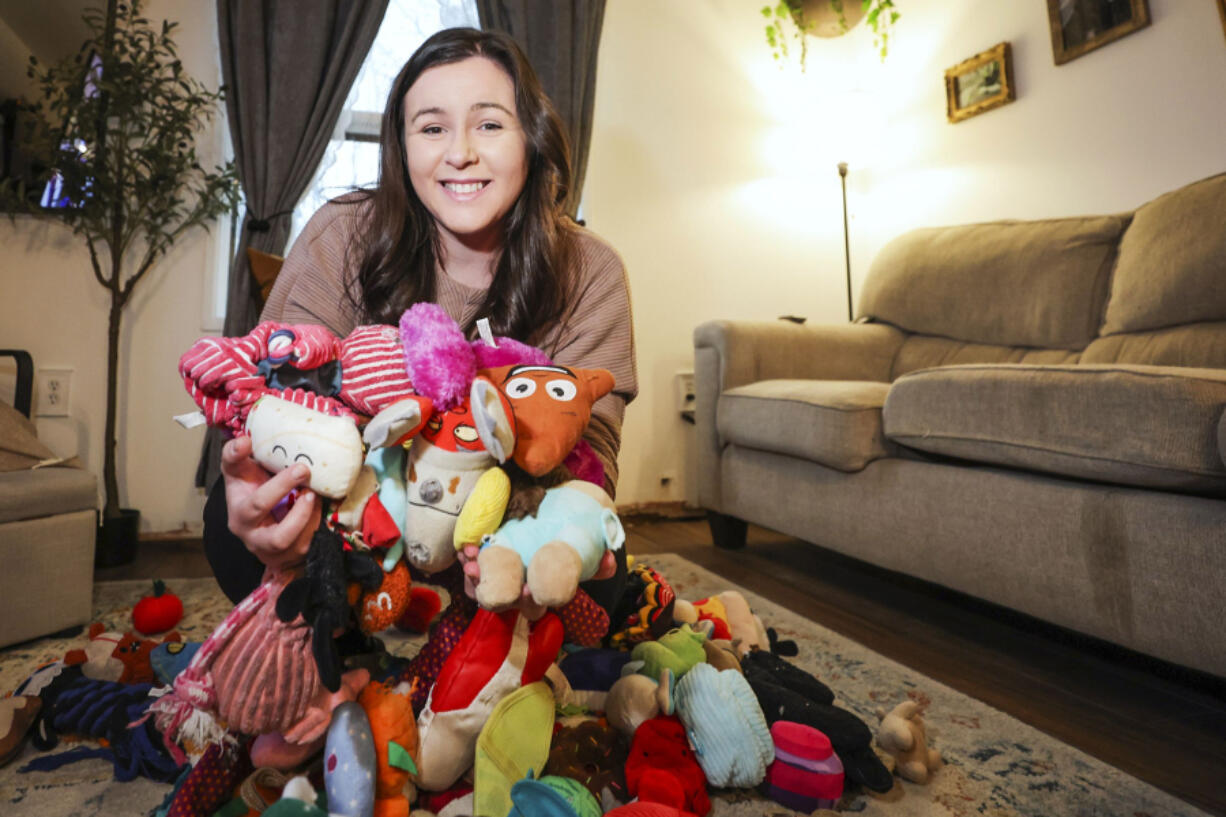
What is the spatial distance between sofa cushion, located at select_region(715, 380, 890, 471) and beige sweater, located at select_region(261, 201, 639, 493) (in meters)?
0.70

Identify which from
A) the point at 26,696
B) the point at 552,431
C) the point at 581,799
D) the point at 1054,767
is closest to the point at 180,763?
the point at 26,696

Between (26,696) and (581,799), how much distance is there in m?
0.82

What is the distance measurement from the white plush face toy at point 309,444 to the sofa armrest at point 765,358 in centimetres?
A: 162

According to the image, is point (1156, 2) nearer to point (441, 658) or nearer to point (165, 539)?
point (441, 658)

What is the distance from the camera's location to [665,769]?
0.77 metres

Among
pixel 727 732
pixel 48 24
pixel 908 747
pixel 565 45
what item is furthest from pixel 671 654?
pixel 48 24

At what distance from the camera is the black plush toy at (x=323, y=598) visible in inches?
23.9

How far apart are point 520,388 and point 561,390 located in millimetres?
40

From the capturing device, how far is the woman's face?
979mm

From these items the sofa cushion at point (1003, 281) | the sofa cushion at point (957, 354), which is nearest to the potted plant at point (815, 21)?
the sofa cushion at point (1003, 281)

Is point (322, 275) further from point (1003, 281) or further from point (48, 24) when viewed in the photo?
point (48, 24)

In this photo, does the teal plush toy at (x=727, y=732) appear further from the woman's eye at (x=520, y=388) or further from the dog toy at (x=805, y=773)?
the woman's eye at (x=520, y=388)

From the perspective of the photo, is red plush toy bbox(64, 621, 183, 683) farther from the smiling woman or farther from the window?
the window

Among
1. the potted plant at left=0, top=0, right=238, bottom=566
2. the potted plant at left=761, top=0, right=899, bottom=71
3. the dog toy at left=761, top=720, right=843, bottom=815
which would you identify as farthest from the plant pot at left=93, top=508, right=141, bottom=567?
the potted plant at left=761, top=0, right=899, bottom=71
